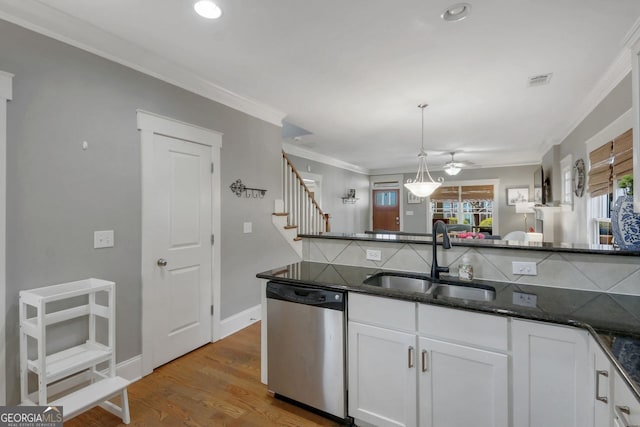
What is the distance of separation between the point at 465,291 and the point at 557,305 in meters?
0.50

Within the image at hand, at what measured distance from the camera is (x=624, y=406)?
3.16ft

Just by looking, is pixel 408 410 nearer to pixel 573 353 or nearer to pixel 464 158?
pixel 573 353

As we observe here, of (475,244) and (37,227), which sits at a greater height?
(37,227)

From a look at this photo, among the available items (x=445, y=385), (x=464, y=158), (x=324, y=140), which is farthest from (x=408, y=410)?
(x=464, y=158)

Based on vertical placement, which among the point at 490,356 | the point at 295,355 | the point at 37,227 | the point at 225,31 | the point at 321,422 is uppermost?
the point at 225,31

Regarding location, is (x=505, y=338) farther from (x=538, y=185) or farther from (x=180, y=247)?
(x=538, y=185)

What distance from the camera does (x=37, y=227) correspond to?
191cm

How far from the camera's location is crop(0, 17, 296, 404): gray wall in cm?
183

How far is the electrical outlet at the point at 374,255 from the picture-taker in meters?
2.28

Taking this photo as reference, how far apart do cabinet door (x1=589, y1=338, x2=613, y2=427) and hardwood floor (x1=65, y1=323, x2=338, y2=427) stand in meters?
1.37

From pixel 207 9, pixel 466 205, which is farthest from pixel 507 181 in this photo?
pixel 207 9

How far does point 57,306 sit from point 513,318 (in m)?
2.74

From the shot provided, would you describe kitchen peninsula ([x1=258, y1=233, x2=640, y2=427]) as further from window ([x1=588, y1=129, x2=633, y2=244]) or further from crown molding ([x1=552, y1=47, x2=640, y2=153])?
crown molding ([x1=552, y1=47, x2=640, y2=153])

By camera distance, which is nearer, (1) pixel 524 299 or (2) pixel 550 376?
(2) pixel 550 376
